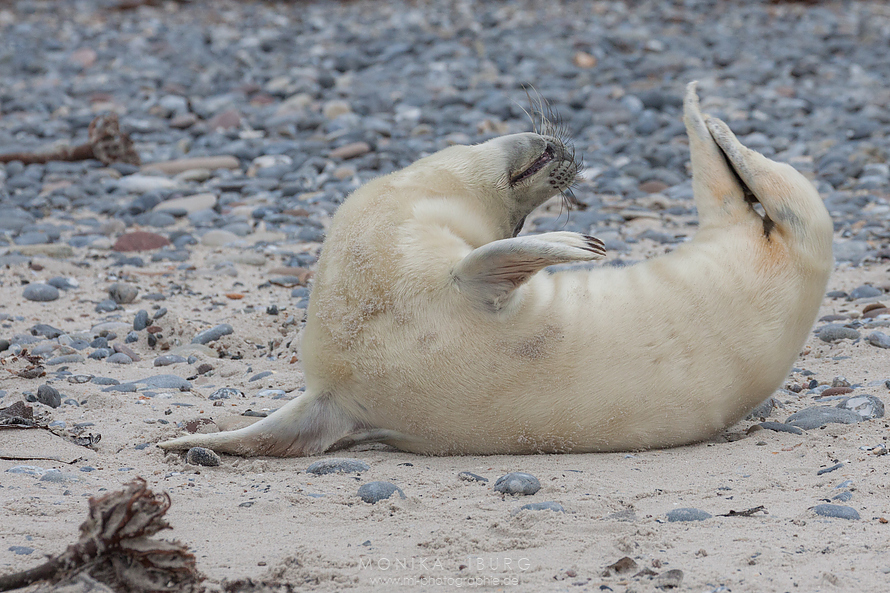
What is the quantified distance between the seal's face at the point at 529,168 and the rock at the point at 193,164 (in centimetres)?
495

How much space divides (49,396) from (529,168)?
1.86 metres

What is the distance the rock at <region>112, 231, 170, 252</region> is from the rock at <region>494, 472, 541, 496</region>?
12.8 ft

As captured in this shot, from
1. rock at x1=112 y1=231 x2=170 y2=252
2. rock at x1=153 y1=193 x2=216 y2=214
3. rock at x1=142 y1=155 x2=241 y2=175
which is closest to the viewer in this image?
rock at x1=112 y1=231 x2=170 y2=252

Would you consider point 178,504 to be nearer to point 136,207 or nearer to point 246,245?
point 246,245

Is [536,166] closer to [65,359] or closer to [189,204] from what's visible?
[65,359]

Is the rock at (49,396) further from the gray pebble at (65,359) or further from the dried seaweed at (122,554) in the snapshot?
the dried seaweed at (122,554)

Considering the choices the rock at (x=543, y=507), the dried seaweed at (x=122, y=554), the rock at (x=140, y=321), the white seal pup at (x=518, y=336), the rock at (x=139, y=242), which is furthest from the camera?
the rock at (x=139, y=242)

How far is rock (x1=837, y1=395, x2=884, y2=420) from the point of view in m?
3.19

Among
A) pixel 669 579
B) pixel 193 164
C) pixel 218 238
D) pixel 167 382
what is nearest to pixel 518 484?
pixel 669 579

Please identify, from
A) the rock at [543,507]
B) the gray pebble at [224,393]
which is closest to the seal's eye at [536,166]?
the rock at [543,507]

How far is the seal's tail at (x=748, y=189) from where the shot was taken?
3.19 meters

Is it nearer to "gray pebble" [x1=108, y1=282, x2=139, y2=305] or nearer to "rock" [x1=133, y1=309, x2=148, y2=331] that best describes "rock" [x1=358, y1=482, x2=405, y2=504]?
"rock" [x1=133, y1=309, x2=148, y2=331]

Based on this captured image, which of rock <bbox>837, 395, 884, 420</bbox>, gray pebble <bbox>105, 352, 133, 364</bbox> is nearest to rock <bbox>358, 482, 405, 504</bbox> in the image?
rock <bbox>837, 395, 884, 420</bbox>

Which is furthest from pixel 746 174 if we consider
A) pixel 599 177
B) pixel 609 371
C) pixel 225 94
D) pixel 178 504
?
pixel 225 94
